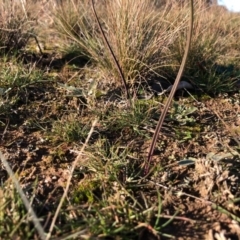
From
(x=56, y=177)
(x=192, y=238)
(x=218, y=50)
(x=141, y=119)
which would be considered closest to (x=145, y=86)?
(x=141, y=119)

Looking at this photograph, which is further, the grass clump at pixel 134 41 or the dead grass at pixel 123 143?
the grass clump at pixel 134 41

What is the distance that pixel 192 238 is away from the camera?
1.41 m

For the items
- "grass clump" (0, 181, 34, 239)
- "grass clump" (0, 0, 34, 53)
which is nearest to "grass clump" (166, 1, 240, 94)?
"grass clump" (0, 0, 34, 53)

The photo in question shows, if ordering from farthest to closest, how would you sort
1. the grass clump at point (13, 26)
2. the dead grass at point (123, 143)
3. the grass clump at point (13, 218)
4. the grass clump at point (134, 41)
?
the grass clump at point (13, 26)
the grass clump at point (134, 41)
the dead grass at point (123, 143)
the grass clump at point (13, 218)

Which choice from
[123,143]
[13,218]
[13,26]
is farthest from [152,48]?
[13,218]

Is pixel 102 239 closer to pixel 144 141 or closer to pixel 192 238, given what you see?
pixel 192 238

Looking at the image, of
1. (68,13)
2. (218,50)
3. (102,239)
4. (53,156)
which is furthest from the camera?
(68,13)

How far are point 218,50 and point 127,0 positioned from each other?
2.61 feet

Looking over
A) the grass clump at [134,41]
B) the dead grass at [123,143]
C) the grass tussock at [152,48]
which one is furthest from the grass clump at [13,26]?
the grass clump at [134,41]

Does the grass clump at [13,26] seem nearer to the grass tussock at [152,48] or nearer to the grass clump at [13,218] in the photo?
the grass tussock at [152,48]

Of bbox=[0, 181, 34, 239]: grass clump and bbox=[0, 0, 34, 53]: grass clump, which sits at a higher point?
bbox=[0, 0, 34, 53]: grass clump

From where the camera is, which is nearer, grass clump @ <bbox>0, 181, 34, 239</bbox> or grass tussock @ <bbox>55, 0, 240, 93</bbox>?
grass clump @ <bbox>0, 181, 34, 239</bbox>

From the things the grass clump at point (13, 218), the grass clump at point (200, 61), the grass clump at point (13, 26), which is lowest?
the grass clump at point (13, 218)

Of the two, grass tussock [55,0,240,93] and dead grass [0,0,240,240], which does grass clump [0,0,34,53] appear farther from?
grass tussock [55,0,240,93]
